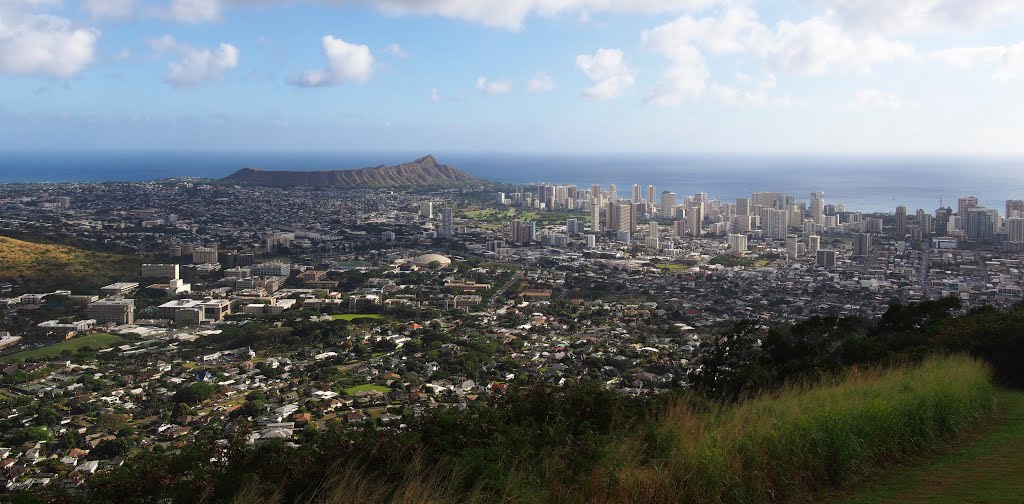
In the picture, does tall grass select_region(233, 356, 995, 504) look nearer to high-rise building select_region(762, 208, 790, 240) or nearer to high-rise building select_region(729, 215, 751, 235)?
Answer: high-rise building select_region(762, 208, 790, 240)

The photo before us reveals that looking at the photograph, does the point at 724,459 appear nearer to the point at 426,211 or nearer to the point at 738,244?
the point at 738,244

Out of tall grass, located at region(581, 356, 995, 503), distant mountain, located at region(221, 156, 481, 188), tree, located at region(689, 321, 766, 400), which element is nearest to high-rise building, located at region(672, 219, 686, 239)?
tree, located at region(689, 321, 766, 400)

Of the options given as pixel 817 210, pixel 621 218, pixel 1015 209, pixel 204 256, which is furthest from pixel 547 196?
pixel 204 256

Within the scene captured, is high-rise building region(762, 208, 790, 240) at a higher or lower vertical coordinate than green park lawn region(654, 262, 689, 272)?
higher

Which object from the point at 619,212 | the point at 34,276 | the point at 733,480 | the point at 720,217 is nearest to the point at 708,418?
the point at 733,480

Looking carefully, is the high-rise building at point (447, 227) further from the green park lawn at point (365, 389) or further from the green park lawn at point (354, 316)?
the green park lawn at point (365, 389)

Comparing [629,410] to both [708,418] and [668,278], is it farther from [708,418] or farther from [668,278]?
[668,278]
